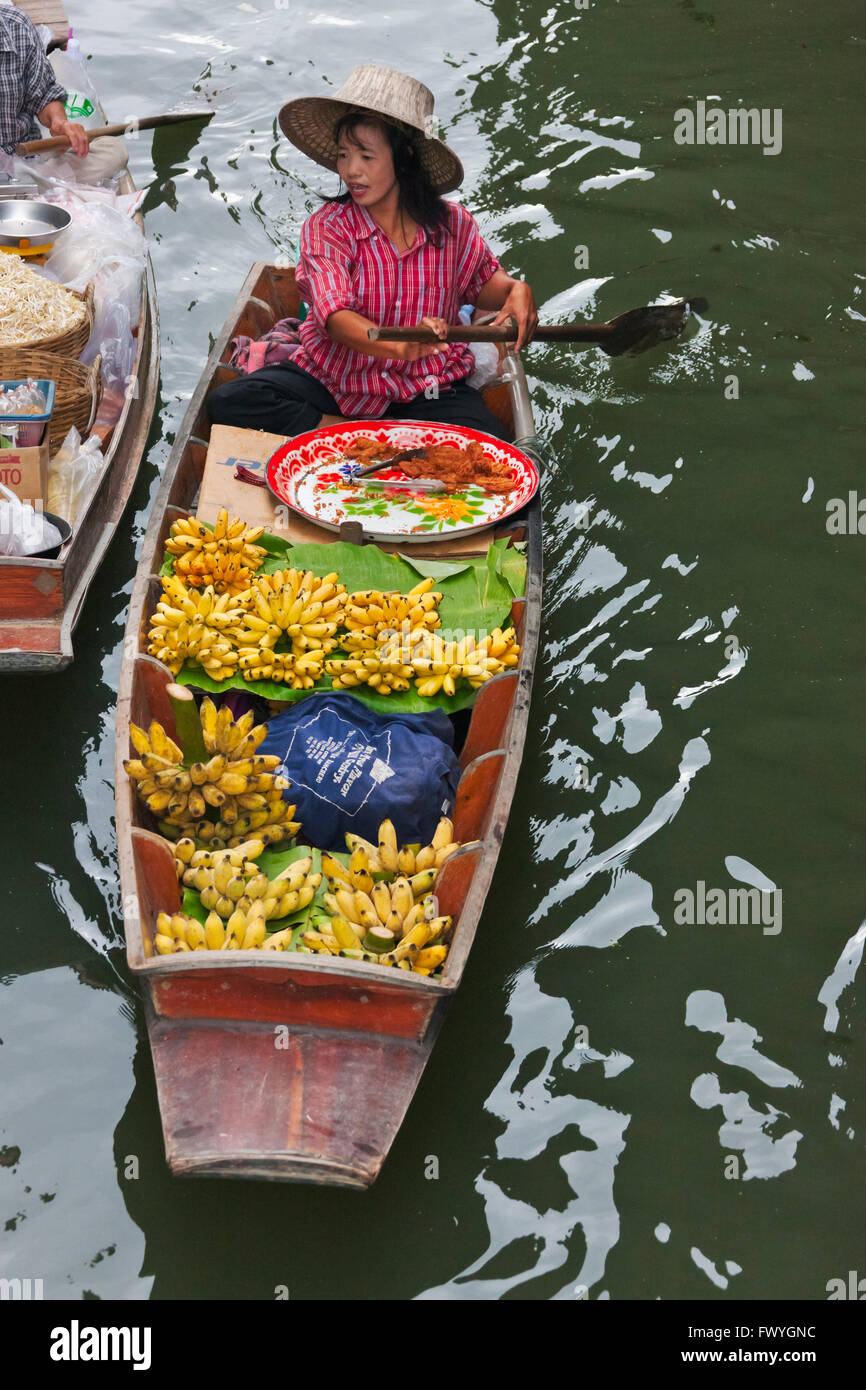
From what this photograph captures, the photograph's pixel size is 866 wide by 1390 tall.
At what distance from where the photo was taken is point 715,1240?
332 centimetres

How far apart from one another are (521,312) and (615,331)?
1.01 meters

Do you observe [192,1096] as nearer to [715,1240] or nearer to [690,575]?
[715,1240]

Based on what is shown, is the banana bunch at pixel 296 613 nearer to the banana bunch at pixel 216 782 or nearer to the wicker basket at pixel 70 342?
the banana bunch at pixel 216 782

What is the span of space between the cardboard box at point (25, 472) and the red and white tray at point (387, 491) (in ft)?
2.71

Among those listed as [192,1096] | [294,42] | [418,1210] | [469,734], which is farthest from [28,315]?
[294,42]

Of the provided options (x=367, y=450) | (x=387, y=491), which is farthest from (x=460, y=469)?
(x=367, y=450)

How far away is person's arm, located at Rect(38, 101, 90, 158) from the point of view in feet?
20.6

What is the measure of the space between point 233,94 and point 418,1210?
8334 mm

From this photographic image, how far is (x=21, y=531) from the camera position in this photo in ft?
13.9

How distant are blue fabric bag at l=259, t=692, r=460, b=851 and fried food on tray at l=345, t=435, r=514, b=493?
4.44ft

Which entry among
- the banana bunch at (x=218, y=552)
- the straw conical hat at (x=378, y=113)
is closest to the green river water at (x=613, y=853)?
the banana bunch at (x=218, y=552)

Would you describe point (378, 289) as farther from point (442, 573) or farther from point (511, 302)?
point (442, 573)

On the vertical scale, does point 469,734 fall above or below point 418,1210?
above
